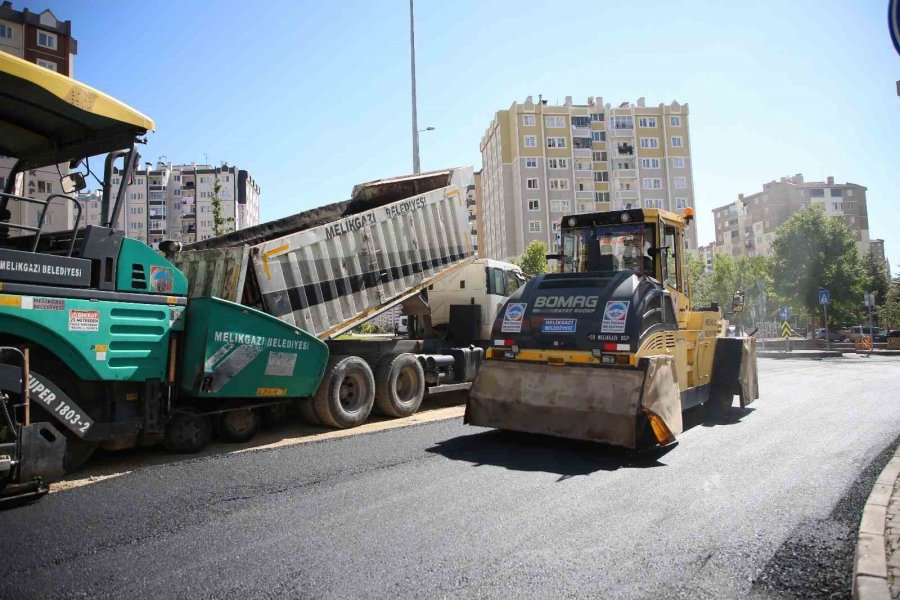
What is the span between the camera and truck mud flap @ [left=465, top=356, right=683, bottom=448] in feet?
19.2

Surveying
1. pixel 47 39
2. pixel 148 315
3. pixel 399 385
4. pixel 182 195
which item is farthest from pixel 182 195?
pixel 148 315

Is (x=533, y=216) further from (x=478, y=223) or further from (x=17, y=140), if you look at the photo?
(x=17, y=140)

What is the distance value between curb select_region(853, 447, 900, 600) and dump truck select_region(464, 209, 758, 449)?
185 centimetres

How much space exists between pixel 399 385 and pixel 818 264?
3656 cm

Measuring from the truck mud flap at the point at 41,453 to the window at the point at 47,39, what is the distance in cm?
5369

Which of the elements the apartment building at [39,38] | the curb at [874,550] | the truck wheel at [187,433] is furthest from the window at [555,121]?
the curb at [874,550]

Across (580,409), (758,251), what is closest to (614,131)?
(758,251)

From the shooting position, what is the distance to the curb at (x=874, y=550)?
292 cm

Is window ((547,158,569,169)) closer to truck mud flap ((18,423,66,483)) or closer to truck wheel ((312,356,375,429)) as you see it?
truck wheel ((312,356,375,429))

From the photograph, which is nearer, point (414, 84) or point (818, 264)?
point (414, 84)

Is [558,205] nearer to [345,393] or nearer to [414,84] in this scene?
[414,84]

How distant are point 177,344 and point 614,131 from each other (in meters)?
70.8

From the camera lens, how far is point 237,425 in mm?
7012

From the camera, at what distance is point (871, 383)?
12766mm
